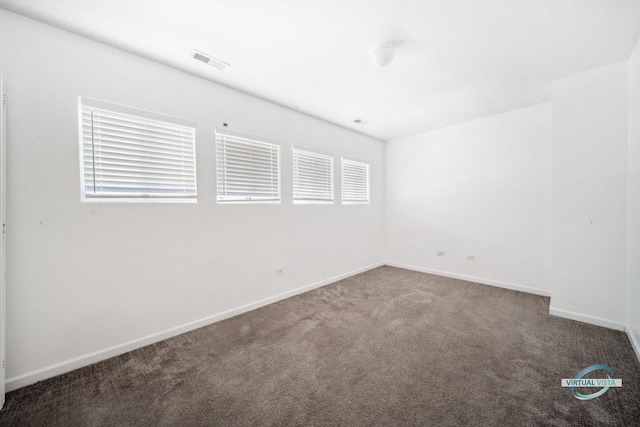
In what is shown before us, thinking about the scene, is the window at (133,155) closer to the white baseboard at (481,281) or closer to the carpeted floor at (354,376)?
the carpeted floor at (354,376)

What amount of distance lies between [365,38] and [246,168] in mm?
1905

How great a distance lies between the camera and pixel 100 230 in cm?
205

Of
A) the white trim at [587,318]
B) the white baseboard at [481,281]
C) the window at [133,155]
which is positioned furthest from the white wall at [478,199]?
the window at [133,155]

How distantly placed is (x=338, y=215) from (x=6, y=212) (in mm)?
3640

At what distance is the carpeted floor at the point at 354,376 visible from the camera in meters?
1.49

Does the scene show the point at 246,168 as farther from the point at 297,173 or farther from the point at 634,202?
the point at 634,202

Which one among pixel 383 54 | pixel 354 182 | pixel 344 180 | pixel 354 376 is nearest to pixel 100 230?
pixel 354 376

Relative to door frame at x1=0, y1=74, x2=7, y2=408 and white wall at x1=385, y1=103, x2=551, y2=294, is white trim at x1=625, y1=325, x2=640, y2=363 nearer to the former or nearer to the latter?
white wall at x1=385, y1=103, x2=551, y2=294

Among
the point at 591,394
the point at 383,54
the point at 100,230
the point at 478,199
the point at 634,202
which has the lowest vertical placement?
the point at 591,394

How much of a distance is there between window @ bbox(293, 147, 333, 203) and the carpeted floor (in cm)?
177

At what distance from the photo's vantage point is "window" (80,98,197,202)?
2.03m

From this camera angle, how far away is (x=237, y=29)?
1955mm

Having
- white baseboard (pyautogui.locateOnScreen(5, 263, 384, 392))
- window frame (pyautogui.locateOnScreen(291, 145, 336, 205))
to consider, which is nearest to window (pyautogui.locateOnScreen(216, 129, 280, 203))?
window frame (pyautogui.locateOnScreen(291, 145, 336, 205))

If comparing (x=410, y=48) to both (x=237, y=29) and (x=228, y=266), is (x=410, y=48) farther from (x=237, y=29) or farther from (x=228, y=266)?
(x=228, y=266)
